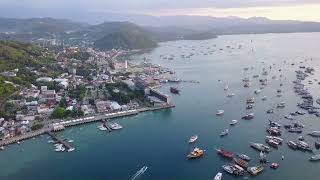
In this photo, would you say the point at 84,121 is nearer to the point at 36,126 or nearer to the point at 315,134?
the point at 36,126

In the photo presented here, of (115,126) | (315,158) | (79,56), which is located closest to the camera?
(315,158)

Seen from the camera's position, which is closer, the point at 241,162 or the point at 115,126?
the point at 241,162

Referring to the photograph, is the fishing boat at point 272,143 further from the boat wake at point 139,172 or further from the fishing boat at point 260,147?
the boat wake at point 139,172

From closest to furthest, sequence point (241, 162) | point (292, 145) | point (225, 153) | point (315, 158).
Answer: point (241, 162) < point (315, 158) < point (225, 153) < point (292, 145)

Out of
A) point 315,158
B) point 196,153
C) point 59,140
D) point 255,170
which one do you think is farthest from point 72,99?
point 315,158

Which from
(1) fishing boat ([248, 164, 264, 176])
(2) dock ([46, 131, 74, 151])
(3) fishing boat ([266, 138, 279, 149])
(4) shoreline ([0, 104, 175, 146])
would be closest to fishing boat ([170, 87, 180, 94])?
(4) shoreline ([0, 104, 175, 146])

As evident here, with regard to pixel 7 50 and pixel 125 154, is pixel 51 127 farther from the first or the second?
pixel 7 50

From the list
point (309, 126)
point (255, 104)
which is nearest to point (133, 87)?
point (255, 104)

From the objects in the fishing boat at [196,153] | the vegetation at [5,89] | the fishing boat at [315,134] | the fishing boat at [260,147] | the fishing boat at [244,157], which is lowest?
the fishing boat at [196,153]

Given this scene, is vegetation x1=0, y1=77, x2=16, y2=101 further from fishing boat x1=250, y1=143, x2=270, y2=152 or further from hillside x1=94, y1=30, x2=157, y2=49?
hillside x1=94, y1=30, x2=157, y2=49

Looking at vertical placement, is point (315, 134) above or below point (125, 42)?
above

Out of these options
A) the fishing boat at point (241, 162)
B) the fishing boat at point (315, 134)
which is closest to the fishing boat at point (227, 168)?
the fishing boat at point (241, 162)
